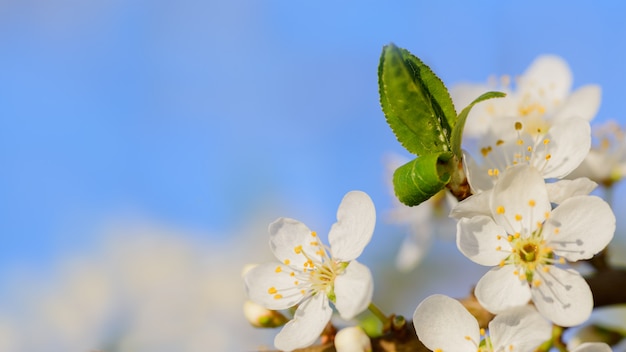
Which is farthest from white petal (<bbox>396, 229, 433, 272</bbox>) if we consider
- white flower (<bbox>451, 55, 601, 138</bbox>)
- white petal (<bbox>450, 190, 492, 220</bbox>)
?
white petal (<bbox>450, 190, 492, 220</bbox>)

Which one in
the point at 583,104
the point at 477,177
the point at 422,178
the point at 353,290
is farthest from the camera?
the point at 583,104

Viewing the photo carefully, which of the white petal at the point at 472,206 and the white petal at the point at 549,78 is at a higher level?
the white petal at the point at 549,78

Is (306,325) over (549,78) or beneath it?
beneath

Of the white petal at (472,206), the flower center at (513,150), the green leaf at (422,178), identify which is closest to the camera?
the green leaf at (422,178)

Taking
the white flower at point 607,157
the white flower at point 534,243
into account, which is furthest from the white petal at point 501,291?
the white flower at point 607,157

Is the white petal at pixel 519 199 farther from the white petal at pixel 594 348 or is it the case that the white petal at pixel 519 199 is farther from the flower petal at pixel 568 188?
the white petal at pixel 594 348

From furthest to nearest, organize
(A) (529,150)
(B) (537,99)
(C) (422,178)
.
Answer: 1. (B) (537,99)
2. (A) (529,150)
3. (C) (422,178)

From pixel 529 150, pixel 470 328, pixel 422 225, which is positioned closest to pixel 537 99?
pixel 422 225

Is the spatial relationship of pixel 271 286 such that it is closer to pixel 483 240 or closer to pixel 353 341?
pixel 353 341

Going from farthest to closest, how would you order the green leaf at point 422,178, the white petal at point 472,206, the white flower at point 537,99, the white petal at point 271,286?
the white flower at point 537,99
the white petal at point 271,286
the white petal at point 472,206
the green leaf at point 422,178
